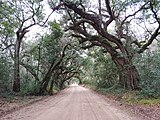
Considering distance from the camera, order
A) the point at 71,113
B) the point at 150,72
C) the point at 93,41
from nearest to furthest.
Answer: the point at 71,113 → the point at 150,72 → the point at 93,41

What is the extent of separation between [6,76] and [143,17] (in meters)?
13.8

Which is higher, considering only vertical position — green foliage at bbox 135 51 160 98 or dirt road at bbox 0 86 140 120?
green foliage at bbox 135 51 160 98

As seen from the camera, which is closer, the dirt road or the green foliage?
the dirt road

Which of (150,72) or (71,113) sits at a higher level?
(150,72)

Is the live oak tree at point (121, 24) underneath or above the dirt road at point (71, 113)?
above

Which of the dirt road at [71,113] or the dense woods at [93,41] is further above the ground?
the dense woods at [93,41]

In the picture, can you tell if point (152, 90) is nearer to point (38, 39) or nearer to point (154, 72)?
point (154, 72)

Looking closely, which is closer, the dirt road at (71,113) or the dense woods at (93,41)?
the dirt road at (71,113)

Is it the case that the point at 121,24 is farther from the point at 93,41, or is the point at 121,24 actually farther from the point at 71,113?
the point at 71,113

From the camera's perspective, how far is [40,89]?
1139 inches

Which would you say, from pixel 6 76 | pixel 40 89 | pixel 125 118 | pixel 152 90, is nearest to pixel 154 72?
pixel 152 90

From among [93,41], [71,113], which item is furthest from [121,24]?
[71,113]

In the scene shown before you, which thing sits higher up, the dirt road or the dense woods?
the dense woods

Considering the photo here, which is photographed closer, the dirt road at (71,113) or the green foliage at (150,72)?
the dirt road at (71,113)
